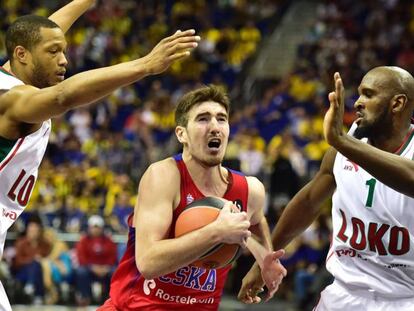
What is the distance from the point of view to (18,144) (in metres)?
5.58

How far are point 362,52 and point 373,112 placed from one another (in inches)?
570

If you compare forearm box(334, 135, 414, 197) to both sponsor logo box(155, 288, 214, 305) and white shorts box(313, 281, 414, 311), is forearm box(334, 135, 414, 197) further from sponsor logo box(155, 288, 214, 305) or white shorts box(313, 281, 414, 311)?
sponsor logo box(155, 288, 214, 305)

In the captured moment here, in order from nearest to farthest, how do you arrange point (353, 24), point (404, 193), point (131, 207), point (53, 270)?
point (404, 193) → point (53, 270) → point (131, 207) → point (353, 24)

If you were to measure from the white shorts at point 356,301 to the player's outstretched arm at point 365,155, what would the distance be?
0.79m

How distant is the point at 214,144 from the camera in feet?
18.1

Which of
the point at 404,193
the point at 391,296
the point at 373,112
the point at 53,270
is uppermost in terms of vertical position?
the point at 373,112

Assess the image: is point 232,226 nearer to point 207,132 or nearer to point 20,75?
point 207,132

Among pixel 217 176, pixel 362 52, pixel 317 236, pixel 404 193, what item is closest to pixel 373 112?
pixel 404 193

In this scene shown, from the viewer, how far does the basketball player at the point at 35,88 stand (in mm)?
4918

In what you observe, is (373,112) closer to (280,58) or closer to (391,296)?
(391,296)

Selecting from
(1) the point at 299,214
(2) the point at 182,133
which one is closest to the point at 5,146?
(2) the point at 182,133

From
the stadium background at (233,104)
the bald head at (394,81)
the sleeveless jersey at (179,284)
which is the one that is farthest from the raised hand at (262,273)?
the stadium background at (233,104)

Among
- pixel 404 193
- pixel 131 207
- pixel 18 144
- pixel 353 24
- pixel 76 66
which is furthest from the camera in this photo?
pixel 353 24

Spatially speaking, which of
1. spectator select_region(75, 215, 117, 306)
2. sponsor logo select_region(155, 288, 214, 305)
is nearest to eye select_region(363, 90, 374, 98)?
sponsor logo select_region(155, 288, 214, 305)
